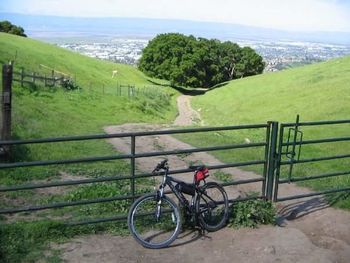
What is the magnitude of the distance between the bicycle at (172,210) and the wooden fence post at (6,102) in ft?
23.1

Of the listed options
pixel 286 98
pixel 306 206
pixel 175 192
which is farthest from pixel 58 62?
pixel 175 192

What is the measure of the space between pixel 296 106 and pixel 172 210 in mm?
37354

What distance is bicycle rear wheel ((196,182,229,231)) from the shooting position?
8.20 metres

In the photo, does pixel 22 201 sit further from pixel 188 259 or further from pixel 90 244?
pixel 188 259

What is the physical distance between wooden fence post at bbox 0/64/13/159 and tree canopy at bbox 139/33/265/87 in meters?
72.6

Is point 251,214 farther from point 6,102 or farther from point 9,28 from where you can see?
point 9,28

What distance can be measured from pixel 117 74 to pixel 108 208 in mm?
73972

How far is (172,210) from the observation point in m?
7.86

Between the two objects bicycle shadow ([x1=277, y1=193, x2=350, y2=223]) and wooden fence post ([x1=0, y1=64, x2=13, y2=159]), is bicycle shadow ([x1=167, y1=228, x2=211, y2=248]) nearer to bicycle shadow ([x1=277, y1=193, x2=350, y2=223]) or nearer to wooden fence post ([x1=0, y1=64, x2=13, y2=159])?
bicycle shadow ([x1=277, y1=193, x2=350, y2=223])

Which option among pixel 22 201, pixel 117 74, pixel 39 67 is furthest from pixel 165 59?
pixel 22 201

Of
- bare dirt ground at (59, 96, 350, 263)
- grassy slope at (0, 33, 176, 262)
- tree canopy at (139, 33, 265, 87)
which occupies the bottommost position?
tree canopy at (139, 33, 265, 87)

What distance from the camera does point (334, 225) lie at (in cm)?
909

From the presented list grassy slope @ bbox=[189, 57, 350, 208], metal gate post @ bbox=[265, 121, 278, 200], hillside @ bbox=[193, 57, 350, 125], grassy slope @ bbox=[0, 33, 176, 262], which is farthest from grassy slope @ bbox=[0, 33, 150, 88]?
metal gate post @ bbox=[265, 121, 278, 200]

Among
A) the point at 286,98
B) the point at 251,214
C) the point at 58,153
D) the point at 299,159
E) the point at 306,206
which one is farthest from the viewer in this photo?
the point at 286,98
